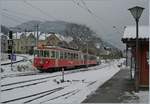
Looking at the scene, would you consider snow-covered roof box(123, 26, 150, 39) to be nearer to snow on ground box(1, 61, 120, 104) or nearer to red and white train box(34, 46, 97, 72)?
snow on ground box(1, 61, 120, 104)

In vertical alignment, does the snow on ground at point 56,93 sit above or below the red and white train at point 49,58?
below

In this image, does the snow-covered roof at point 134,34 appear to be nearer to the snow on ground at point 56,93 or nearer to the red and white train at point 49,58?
the snow on ground at point 56,93

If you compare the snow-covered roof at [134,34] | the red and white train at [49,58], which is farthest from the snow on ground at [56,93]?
the red and white train at [49,58]

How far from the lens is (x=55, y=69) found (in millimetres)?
39594

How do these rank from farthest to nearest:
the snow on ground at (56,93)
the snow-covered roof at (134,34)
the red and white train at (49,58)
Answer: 1. the red and white train at (49,58)
2. the snow-covered roof at (134,34)
3. the snow on ground at (56,93)

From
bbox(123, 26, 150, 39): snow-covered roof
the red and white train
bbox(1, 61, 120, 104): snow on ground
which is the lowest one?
bbox(1, 61, 120, 104): snow on ground

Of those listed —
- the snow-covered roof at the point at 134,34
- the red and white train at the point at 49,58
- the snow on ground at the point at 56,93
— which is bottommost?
the snow on ground at the point at 56,93

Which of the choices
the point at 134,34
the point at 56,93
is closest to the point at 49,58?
the point at 134,34

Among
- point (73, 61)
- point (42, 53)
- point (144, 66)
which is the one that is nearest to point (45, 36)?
point (73, 61)

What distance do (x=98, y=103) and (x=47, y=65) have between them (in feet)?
81.4

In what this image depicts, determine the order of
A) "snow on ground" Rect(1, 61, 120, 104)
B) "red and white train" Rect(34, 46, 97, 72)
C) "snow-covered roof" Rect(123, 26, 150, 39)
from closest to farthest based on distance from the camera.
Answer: "snow on ground" Rect(1, 61, 120, 104)
"snow-covered roof" Rect(123, 26, 150, 39)
"red and white train" Rect(34, 46, 97, 72)

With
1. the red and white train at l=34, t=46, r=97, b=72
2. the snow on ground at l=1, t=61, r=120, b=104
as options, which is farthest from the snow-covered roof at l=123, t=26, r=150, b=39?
the red and white train at l=34, t=46, r=97, b=72

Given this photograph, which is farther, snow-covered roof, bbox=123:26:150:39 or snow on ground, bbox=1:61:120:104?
snow-covered roof, bbox=123:26:150:39

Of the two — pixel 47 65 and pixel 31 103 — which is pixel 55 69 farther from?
pixel 31 103
